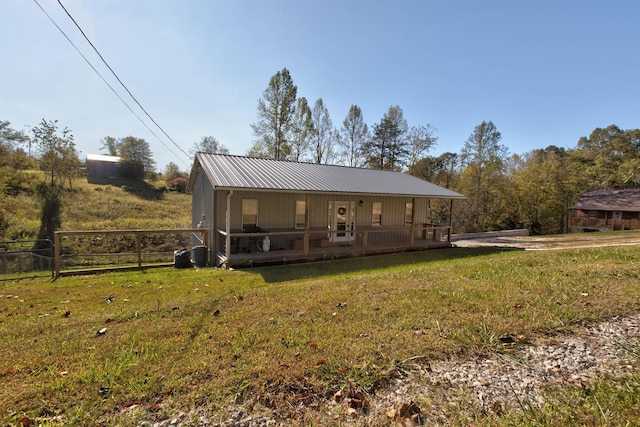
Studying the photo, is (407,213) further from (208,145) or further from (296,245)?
(208,145)

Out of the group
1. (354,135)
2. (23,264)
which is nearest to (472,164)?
(354,135)

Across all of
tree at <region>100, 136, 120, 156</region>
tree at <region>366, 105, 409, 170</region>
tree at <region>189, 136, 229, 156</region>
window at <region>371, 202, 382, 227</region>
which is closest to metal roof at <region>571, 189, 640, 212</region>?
tree at <region>366, 105, 409, 170</region>

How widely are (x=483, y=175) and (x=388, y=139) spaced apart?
10583 millimetres

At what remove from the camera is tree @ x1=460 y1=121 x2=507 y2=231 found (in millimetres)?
30453

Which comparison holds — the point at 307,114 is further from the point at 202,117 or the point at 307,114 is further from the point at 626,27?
the point at 626,27

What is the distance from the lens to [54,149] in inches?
912

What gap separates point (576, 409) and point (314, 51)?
16110 millimetres

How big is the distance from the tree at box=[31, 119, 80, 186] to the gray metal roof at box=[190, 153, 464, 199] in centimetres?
1566

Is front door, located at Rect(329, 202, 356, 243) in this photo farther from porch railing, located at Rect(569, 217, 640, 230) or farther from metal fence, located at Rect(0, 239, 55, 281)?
porch railing, located at Rect(569, 217, 640, 230)

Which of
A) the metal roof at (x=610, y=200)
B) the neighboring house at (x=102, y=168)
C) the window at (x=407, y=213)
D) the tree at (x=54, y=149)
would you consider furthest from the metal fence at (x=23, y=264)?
the metal roof at (x=610, y=200)

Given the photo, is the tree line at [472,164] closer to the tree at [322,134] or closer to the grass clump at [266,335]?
the tree at [322,134]

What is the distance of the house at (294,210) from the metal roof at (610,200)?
97.1ft

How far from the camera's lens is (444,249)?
15.0 meters

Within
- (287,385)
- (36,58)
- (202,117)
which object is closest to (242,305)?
(287,385)
